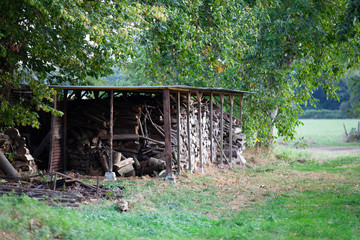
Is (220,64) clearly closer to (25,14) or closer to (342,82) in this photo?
(25,14)

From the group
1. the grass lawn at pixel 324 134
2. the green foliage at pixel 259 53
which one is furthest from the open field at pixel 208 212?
the grass lawn at pixel 324 134

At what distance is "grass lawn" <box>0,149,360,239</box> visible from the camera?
6441mm

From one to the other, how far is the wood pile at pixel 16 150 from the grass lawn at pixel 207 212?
124 inches

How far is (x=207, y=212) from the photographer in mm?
9438

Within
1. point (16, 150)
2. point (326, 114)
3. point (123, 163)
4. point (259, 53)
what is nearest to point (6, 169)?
point (16, 150)

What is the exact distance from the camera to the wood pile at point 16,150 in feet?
42.3

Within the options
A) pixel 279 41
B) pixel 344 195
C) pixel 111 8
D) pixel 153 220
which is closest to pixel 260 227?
pixel 153 220

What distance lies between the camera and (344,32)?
10.9 metres

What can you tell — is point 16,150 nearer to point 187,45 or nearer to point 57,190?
point 57,190

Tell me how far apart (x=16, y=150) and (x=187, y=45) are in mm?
6450

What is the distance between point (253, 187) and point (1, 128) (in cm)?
786

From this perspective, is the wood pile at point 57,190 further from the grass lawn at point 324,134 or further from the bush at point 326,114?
the bush at point 326,114

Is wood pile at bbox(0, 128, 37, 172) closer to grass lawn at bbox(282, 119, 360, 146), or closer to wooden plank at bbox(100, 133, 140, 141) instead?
wooden plank at bbox(100, 133, 140, 141)

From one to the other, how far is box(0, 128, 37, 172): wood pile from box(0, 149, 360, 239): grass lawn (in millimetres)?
3152
